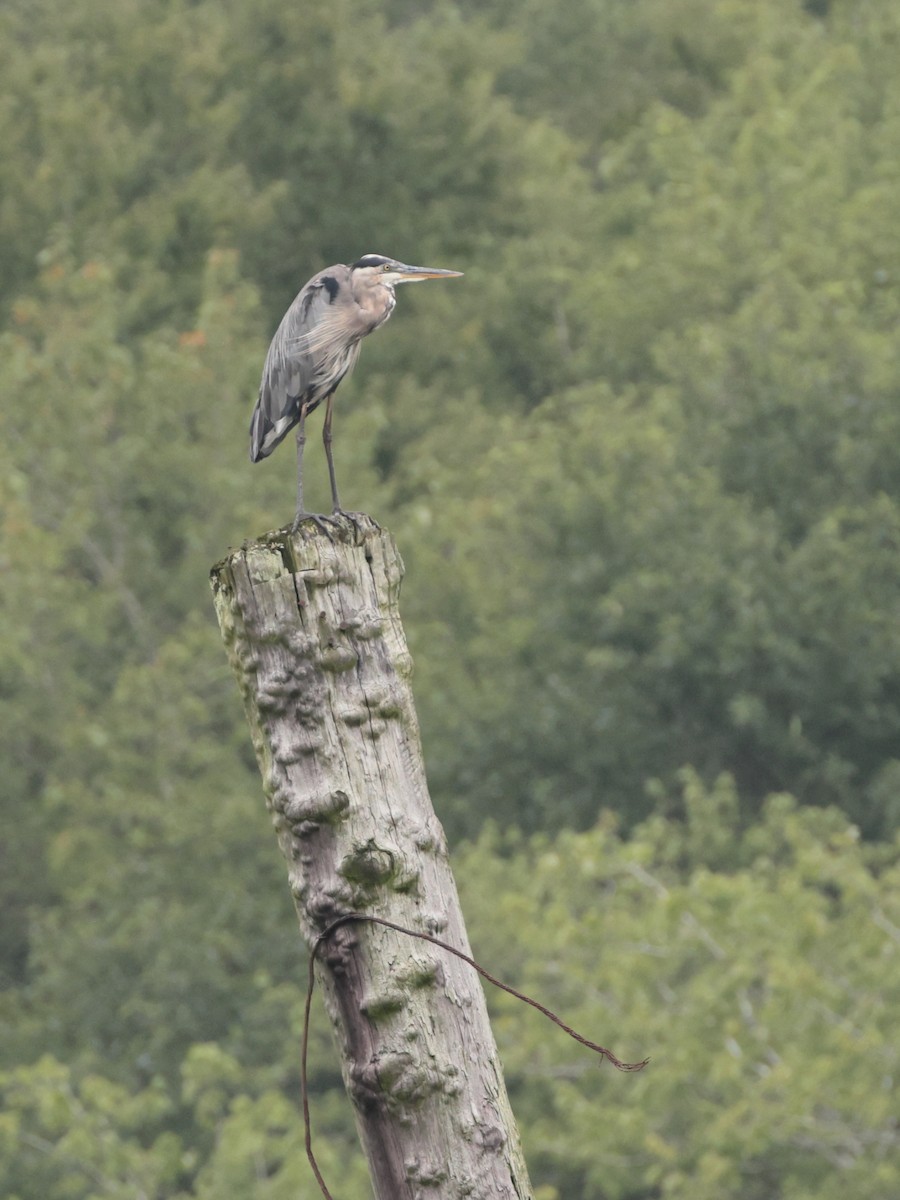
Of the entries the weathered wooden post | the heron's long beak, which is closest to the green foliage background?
the heron's long beak

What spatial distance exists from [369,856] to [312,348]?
109 inches

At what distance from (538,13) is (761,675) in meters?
17.9

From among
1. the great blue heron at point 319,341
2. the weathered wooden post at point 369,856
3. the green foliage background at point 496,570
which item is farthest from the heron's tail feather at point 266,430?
the green foliage background at point 496,570

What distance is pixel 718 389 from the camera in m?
23.9

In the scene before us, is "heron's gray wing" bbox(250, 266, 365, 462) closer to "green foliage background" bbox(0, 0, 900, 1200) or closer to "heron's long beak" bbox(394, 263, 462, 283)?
"heron's long beak" bbox(394, 263, 462, 283)

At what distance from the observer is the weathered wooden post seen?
9.61ft

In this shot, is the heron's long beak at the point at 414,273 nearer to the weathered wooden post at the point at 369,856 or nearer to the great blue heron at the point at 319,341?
the great blue heron at the point at 319,341

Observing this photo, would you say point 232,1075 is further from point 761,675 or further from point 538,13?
point 538,13

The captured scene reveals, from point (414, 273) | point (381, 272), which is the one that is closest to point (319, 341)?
point (381, 272)

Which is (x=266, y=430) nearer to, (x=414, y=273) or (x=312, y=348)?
(x=312, y=348)

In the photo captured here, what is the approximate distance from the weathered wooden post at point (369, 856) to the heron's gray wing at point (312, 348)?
2.51 m

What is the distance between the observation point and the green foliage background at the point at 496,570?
1653 centimetres

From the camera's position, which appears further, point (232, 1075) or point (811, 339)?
point (811, 339)

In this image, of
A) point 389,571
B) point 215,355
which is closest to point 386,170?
point 215,355
